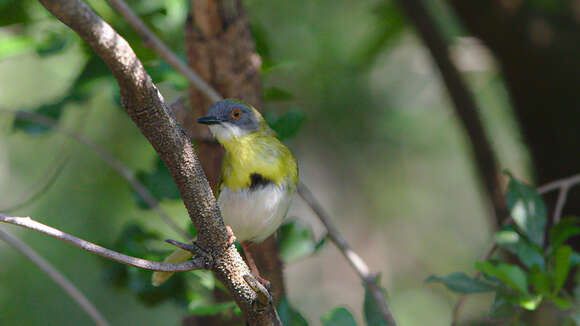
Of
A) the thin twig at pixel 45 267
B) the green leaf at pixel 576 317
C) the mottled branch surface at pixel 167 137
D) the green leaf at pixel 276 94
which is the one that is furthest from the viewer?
the green leaf at pixel 276 94

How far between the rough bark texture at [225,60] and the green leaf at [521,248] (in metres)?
1.18

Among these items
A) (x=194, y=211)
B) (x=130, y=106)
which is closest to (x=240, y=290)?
(x=194, y=211)

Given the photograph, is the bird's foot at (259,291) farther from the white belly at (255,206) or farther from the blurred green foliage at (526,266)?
the blurred green foliage at (526,266)

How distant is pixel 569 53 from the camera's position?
3824 millimetres

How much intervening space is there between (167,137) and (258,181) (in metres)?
1.23

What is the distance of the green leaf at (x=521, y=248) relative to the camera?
2768 mm

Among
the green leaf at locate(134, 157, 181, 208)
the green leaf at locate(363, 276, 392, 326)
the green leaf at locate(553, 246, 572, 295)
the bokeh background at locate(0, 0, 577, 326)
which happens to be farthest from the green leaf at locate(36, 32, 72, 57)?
the green leaf at locate(553, 246, 572, 295)

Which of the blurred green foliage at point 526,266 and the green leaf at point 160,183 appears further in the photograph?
the green leaf at point 160,183

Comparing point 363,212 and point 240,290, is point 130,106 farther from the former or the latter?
point 363,212

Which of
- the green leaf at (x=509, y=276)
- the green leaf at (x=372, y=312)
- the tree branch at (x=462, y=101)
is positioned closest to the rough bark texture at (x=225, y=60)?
the green leaf at (x=372, y=312)

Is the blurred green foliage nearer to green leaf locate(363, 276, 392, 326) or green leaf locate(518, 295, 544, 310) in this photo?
green leaf locate(518, 295, 544, 310)

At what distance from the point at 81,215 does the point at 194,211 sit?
4.51 meters

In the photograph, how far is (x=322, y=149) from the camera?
890 cm

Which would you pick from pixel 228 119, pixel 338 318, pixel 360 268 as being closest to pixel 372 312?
pixel 360 268
